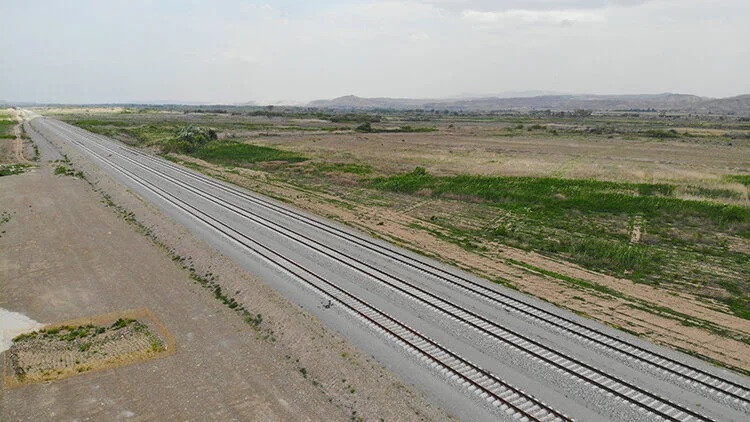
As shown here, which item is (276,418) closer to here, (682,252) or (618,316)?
(618,316)

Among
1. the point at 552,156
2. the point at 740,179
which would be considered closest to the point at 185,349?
the point at 740,179

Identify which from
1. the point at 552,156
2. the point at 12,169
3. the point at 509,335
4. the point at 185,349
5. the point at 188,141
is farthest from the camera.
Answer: the point at 188,141

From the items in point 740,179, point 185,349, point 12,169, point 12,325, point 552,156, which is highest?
point 12,169

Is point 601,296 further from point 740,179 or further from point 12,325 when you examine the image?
point 740,179

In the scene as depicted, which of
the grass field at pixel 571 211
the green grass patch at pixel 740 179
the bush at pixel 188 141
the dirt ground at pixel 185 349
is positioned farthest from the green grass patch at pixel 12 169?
the green grass patch at pixel 740 179

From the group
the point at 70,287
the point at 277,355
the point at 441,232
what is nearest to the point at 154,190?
the point at 70,287

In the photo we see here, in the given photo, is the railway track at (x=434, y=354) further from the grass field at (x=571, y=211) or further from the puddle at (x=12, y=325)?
the puddle at (x=12, y=325)
